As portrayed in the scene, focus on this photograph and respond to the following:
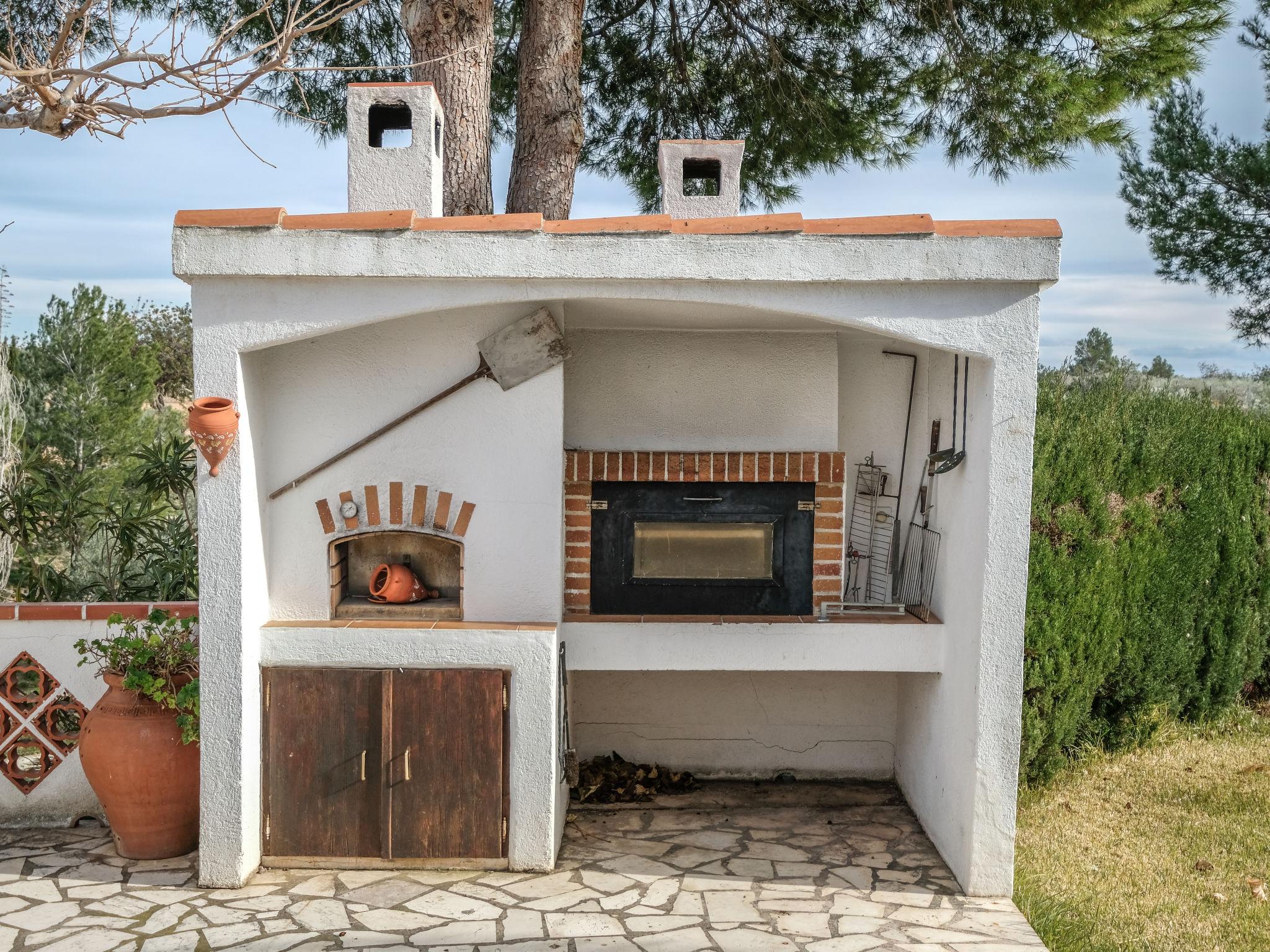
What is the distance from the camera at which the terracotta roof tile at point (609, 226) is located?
17.2 ft

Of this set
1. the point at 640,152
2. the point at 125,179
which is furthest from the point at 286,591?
the point at 640,152

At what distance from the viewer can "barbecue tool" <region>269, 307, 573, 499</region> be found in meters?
5.81

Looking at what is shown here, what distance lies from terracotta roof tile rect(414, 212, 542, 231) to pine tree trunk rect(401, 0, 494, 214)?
11.6 ft

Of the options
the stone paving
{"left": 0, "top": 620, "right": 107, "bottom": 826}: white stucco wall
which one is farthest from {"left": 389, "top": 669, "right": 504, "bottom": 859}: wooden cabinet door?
{"left": 0, "top": 620, "right": 107, "bottom": 826}: white stucco wall

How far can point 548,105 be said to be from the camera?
9.30 metres

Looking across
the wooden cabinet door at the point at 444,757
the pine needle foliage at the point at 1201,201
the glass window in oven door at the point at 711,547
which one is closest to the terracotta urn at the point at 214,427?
the wooden cabinet door at the point at 444,757

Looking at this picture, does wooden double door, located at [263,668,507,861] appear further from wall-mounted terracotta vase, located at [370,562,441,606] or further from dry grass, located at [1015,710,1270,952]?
dry grass, located at [1015,710,1270,952]

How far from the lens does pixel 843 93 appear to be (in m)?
10.6

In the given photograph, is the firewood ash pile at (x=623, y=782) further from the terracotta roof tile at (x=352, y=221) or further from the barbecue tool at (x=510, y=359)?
the terracotta roof tile at (x=352, y=221)

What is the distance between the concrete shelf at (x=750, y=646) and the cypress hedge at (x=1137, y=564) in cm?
171

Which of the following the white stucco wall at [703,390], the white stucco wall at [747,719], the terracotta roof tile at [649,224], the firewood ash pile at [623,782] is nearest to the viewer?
the terracotta roof tile at [649,224]

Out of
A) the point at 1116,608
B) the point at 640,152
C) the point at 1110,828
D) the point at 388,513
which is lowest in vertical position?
the point at 1110,828

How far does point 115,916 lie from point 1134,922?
5.35 m

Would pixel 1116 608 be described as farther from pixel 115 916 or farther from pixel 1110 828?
pixel 115 916
